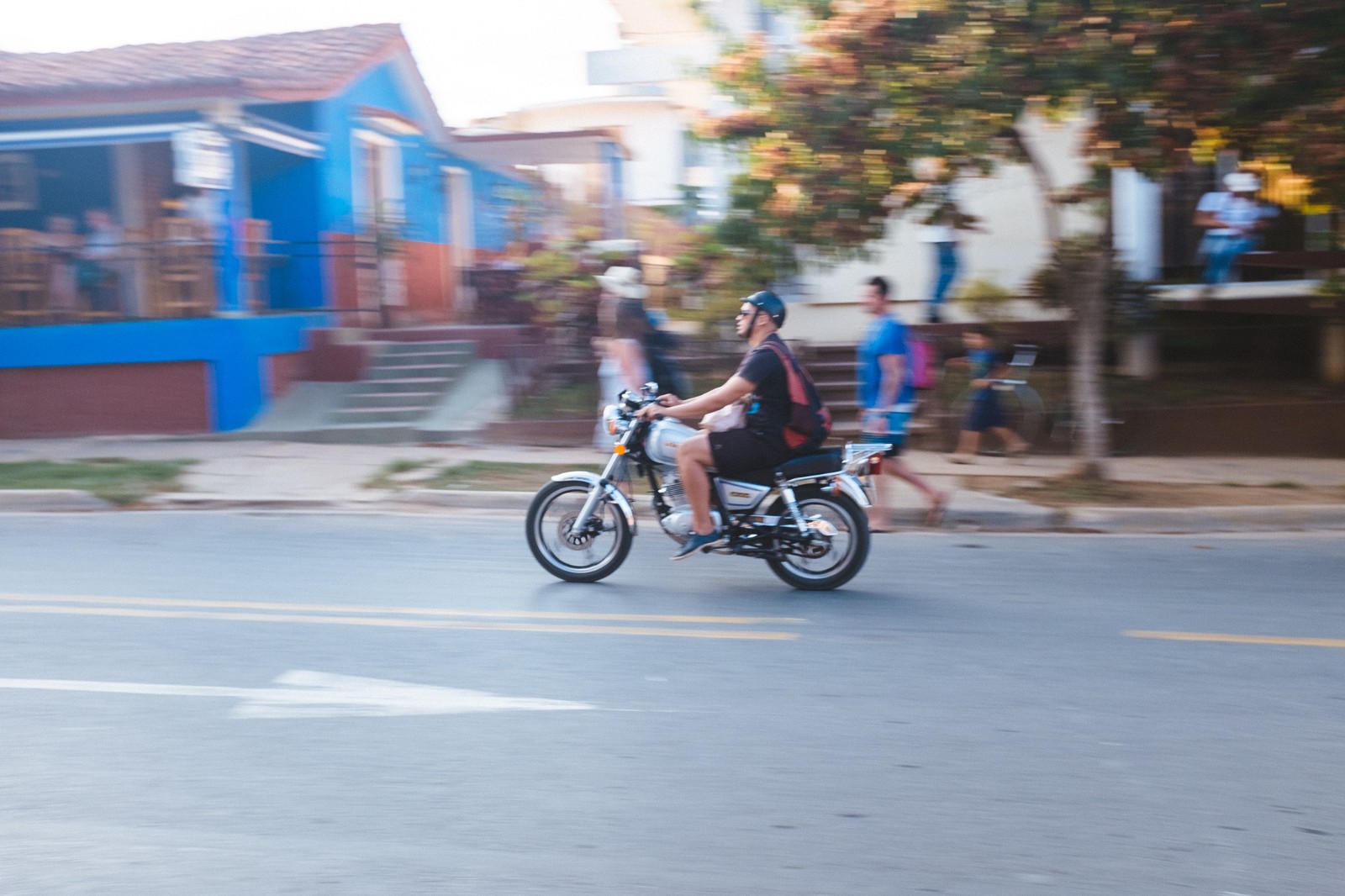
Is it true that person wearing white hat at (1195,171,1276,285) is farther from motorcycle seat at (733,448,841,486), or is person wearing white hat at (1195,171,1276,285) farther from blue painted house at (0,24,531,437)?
blue painted house at (0,24,531,437)

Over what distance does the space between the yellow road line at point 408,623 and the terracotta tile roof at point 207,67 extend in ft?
29.9

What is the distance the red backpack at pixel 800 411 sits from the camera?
23.9ft

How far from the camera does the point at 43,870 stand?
3736mm

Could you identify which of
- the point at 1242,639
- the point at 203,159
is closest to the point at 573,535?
the point at 1242,639

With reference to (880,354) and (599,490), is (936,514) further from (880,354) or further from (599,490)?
(599,490)

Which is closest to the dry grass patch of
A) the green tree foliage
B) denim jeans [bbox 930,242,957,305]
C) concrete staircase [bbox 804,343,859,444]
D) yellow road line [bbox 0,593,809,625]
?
the green tree foliage

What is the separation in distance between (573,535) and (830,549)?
1.47m

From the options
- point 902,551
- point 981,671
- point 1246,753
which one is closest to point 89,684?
point 981,671

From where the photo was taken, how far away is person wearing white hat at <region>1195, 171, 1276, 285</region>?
574 inches

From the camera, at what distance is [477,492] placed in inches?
425

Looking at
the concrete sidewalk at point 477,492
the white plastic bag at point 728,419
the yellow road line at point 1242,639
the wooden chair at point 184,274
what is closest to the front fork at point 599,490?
the white plastic bag at point 728,419

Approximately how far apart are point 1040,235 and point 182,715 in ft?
43.7

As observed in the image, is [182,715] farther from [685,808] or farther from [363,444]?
[363,444]

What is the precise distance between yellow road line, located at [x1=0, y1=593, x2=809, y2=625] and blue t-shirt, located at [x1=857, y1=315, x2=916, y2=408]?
9.91ft
